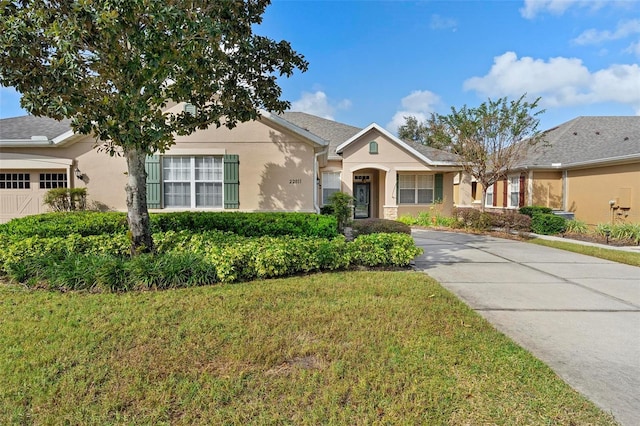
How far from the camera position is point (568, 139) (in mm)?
17281

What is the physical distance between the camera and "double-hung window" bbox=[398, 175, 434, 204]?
17859 millimetres

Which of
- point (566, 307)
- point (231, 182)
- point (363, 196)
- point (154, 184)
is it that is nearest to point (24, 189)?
point (154, 184)

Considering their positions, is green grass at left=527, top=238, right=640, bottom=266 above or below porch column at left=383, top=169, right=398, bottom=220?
below

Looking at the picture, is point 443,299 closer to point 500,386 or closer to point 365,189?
point 500,386

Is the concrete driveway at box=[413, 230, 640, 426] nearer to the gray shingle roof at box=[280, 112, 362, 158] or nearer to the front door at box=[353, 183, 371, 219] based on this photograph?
the front door at box=[353, 183, 371, 219]

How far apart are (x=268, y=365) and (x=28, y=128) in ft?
47.3

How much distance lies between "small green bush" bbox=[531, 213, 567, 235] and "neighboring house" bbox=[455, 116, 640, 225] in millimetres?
2355

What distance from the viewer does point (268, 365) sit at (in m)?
3.20

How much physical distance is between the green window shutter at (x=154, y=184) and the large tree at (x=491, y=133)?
39.0 feet

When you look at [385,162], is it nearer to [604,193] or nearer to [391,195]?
[391,195]

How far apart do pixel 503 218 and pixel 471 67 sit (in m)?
6.66

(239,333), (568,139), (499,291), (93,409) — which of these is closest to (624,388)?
(499,291)

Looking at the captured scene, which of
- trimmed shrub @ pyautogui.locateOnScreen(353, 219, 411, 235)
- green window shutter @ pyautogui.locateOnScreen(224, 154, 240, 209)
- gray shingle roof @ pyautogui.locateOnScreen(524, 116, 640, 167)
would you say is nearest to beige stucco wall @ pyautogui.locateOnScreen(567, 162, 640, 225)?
gray shingle roof @ pyautogui.locateOnScreen(524, 116, 640, 167)

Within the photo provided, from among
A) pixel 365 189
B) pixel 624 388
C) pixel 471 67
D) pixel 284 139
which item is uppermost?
pixel 471 67
